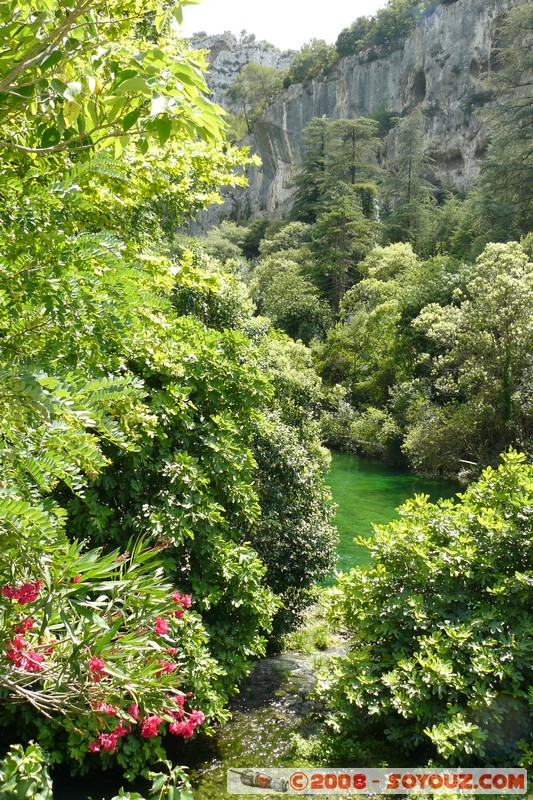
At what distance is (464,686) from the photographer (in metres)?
4.62

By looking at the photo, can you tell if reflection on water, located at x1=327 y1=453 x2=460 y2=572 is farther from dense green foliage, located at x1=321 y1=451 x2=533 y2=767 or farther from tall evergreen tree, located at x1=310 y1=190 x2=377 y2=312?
tall evergreen tree, located at x1=310 y1=190 x2=377 y2=312

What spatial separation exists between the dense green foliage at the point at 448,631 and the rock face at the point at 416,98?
4304 centimetres

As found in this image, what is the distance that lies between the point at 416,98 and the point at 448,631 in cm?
5861

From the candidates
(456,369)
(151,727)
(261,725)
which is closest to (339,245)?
(456,369)

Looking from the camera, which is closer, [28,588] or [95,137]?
[95,137]

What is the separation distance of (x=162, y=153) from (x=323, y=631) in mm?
6285

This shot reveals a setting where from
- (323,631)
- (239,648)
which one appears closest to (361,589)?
(239,648)

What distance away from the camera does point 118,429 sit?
3076 mm

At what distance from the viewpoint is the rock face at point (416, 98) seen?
46.2 meters

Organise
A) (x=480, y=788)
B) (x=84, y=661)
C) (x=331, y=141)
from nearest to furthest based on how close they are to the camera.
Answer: (x=84, y=661) < (x=480, y=788) < (x=331, y=141)

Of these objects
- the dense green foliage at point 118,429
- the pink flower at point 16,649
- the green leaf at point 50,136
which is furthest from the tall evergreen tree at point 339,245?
the pink flower at point 16,649

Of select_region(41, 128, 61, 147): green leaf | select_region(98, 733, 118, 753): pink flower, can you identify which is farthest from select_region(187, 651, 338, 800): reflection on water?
select_region(41, 128, 61, 147): green leaf

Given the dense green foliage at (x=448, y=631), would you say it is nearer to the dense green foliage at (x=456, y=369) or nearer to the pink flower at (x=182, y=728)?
the pink flower at (x=182, y=728)

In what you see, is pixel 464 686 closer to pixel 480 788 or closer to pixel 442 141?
pixel 480 788
